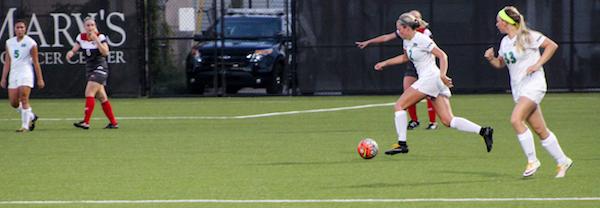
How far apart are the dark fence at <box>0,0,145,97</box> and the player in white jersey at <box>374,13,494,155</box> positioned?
15.1 m

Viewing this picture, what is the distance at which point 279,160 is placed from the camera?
16.2m

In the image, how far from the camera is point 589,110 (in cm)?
2497

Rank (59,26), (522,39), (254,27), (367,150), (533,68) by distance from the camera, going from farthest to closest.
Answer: (254,27) → (59,26) → (367,150) → (522,39) → (533,68)

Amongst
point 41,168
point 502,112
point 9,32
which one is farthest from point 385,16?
point 41,168

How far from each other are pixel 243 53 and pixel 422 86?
584 inches

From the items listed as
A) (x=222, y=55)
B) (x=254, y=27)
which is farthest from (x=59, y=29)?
(x=254, y=27)

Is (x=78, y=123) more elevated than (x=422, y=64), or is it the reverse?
(x=422, y=64)

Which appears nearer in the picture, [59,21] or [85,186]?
[85,186]

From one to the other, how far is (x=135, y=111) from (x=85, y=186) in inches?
529

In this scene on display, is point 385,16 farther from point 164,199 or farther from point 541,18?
point 164,199

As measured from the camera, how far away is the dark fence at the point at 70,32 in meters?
30.9

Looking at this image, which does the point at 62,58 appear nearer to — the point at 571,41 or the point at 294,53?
the point at 294,53

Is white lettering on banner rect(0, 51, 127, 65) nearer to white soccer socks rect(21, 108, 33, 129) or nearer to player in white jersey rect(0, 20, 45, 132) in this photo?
white soccer socks rect(21, 108, 33, 129)

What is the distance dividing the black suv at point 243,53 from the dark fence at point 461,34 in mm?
711
